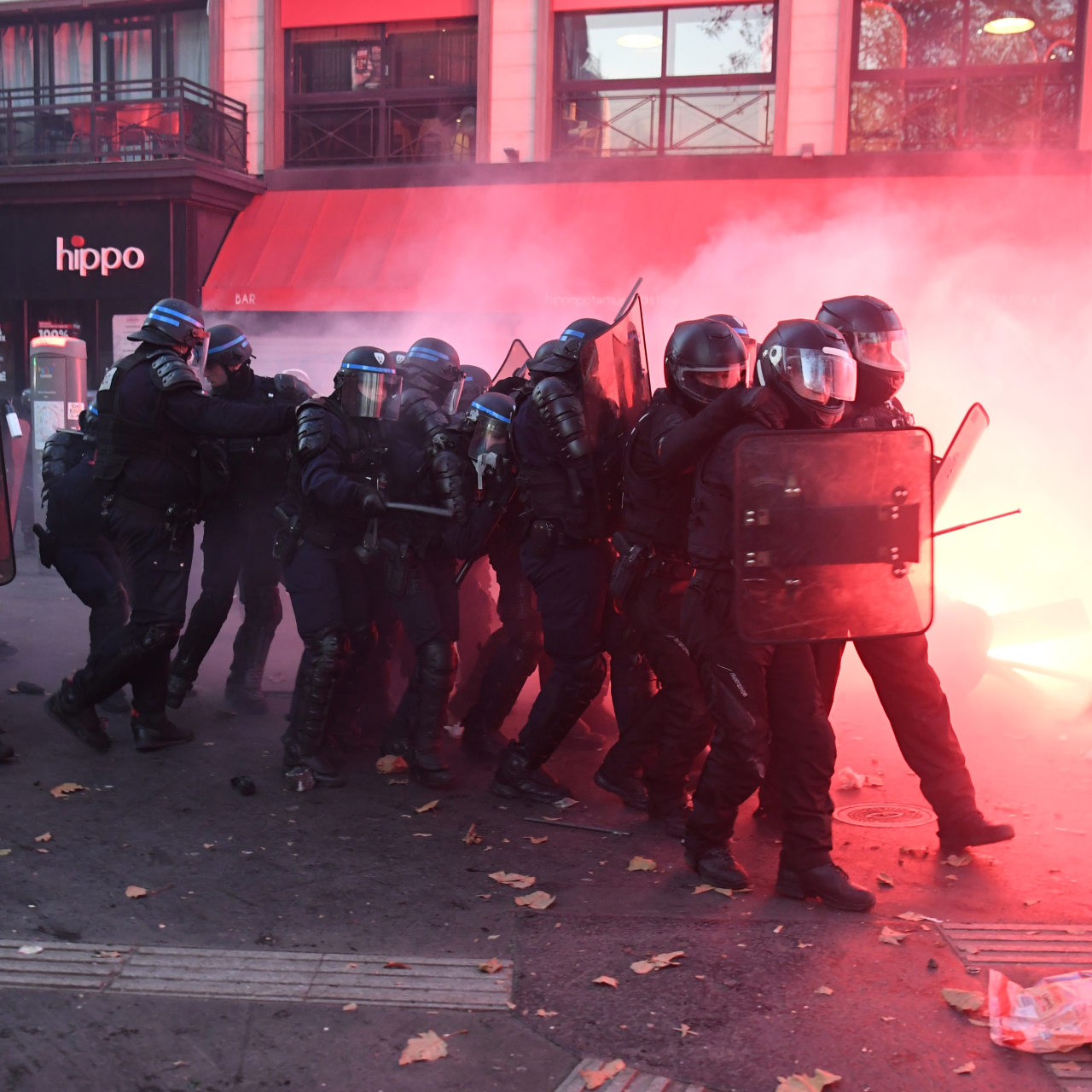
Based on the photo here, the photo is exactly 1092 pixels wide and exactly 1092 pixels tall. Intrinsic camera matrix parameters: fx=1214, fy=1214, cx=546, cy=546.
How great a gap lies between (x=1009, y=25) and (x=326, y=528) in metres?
11.1

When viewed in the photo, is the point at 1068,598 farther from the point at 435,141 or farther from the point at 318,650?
the point at 435,141

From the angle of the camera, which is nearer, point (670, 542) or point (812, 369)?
point (812, 369)

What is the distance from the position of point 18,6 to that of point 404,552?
48.8 feet

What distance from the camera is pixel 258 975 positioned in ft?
10.8

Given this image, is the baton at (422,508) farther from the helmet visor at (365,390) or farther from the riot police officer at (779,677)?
the riot police officer at (779,677)

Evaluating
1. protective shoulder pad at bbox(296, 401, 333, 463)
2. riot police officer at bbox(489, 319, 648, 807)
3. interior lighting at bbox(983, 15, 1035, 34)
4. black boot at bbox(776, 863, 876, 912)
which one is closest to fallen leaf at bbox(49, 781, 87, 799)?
protective shoulder pad at bbox(296, 401, 333, 463)

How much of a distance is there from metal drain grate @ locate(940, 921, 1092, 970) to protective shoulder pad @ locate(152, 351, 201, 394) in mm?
3627

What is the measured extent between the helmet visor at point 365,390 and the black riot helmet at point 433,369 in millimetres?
317

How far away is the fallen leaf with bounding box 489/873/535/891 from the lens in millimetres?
3966

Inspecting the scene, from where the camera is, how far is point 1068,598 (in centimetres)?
679

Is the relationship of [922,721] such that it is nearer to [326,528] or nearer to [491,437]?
[491,437]

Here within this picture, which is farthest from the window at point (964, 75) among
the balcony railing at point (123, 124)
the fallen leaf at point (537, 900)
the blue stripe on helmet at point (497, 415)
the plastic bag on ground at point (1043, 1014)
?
the plastic bag on ground at point (1043, 1014)

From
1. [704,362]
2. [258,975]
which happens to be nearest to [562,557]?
[704,362]

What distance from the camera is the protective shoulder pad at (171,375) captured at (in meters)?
5.15
